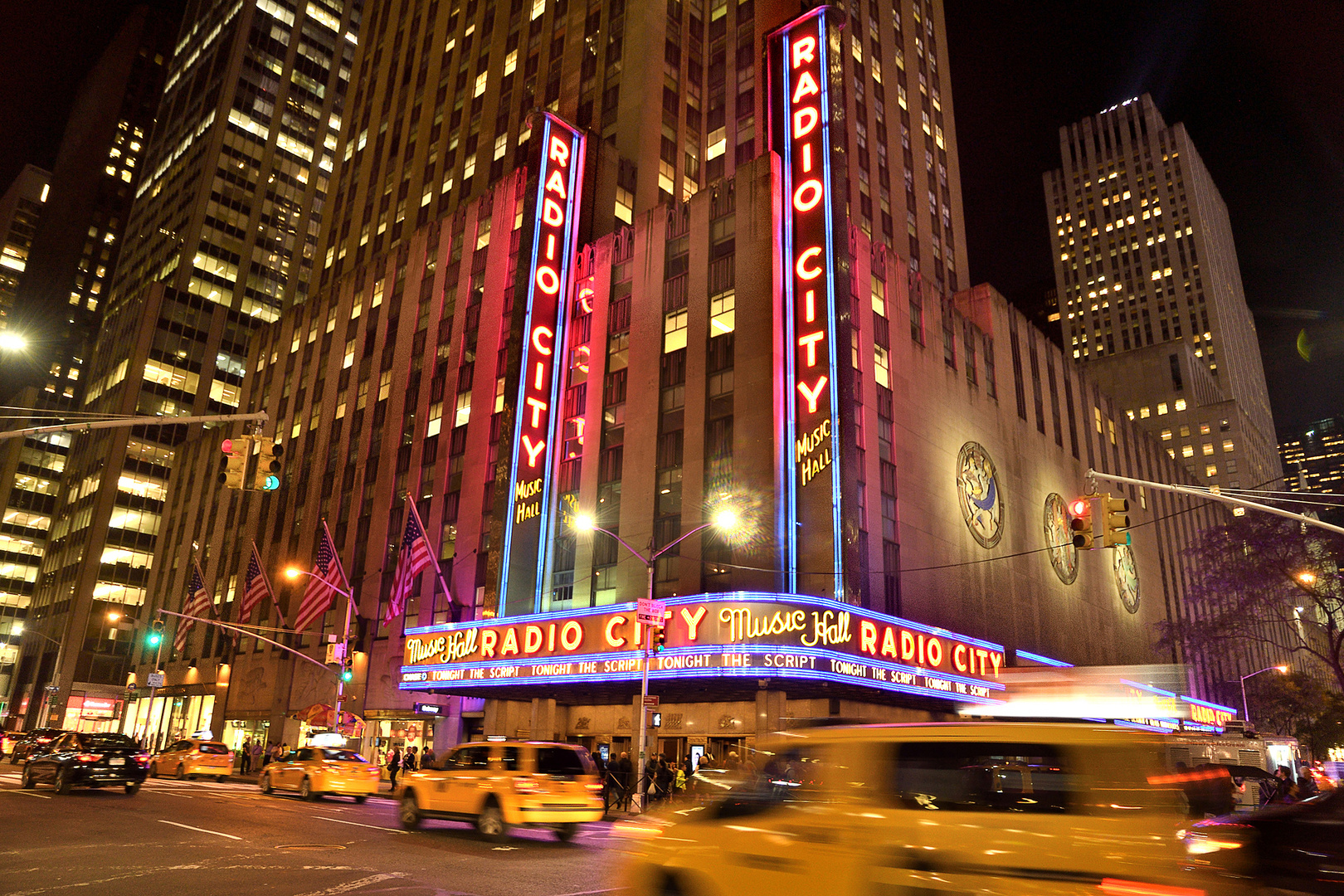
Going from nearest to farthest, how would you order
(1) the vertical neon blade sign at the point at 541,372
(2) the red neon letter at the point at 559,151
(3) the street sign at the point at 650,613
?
(3) the street sign at the point at 650,613
(1) the vertical neon blade sign at the point at 541,372
(2) the red neon letter at the point at 559,151

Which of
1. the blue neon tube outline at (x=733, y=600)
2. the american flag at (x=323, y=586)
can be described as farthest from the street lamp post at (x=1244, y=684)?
the american flag at (x=323, y=586)

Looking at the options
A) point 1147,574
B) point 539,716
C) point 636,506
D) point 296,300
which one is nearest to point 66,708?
point 296,300

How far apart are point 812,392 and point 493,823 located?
2123 centimetres

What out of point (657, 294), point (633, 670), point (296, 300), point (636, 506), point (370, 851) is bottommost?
point (370, 851)

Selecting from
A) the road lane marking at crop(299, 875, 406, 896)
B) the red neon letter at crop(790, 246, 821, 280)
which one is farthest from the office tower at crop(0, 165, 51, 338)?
the road lane marking at crop(299, 875, 406, 896)

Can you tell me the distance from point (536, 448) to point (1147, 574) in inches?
1962

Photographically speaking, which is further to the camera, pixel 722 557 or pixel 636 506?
pixel 636 506

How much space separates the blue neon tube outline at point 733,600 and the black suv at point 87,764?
579 inches

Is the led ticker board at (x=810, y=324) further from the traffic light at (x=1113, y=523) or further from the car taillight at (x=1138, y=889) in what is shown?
the car taillight at (x=1138, y=889)

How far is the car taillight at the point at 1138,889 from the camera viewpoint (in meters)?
6.23

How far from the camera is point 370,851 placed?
1473cm

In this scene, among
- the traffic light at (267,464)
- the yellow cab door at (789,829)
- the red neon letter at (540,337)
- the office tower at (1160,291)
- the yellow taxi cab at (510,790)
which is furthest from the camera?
the office tower at (1160,291)

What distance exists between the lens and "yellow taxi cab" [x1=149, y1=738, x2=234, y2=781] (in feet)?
120

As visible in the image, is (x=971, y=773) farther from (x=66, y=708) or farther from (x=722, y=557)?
(x=66, y=708)
